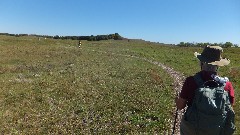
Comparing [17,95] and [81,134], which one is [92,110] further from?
[17,95]

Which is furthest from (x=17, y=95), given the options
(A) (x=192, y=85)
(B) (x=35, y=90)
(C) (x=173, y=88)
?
(A) (x=192, y=85)

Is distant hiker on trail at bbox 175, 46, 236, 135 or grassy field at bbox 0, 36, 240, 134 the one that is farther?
grassy field at bbox 0, 36, 240, 134

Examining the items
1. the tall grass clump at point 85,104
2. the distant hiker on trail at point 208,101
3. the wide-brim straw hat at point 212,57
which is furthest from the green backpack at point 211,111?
the tall grass clump at point 85,104

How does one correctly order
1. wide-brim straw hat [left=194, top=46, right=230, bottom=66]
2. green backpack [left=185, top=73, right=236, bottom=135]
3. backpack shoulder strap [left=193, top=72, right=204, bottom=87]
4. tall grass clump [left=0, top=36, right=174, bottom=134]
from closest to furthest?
green backpack [left=185, top=73, right=236, bottom=135] → backpack shoulder strap [left=193, top=72, right=204, bottom=87] → wide-brim straw hat [left=194, top=46, right=230, bottom=66] → tall grass clump [left=0, top=36, right=174, bottom=134]

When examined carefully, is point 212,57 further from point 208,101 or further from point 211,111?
point 211,111

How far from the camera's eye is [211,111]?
24.7 feet

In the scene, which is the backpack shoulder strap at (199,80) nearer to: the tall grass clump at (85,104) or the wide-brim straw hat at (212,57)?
the wide-brim straw hat at (212,57)

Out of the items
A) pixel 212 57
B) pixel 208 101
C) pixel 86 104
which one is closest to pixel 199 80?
pixel 208 101

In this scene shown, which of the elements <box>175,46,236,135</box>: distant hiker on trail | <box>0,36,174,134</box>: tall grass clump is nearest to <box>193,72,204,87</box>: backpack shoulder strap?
<box>175,46,236,135</box>: distant hiker on trail

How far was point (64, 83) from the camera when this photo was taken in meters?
30.4

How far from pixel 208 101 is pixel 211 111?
22 centimetres

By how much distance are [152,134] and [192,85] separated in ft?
29.1

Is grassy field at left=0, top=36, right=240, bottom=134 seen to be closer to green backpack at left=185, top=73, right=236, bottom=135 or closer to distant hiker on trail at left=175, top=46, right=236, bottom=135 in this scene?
distant hiker on trail at left=175, top=46, right=236, bottom=135

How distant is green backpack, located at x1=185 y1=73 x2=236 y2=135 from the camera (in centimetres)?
754
